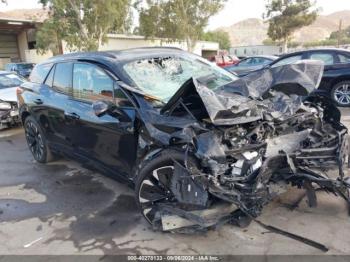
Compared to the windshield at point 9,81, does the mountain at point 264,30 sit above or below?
above

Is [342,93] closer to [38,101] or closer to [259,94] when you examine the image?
[259,94]

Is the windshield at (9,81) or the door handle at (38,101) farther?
the windshield at (9,81)

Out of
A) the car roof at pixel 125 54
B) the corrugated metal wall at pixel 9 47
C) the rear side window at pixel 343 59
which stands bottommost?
the rear side window at pixel 343 59

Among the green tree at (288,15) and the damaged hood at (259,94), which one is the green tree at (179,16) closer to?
the green tree at (288,15)

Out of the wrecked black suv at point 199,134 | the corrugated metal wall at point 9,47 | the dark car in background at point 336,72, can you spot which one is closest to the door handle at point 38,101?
the wrecked black suv at point 199,134

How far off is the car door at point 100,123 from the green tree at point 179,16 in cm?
2329

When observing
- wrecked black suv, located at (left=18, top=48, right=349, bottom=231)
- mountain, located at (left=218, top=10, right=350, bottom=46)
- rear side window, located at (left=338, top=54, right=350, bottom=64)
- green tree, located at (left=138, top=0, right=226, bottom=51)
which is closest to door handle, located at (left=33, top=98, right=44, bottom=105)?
wrecked black suv, located at (left=18, top=48, right=349, bottom=231)

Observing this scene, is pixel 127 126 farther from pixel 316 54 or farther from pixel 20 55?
pixel 20 55

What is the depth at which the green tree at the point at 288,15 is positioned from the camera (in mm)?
37500

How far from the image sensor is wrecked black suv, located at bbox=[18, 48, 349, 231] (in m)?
2.87

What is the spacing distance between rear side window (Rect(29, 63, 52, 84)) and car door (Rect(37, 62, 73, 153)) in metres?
0.15

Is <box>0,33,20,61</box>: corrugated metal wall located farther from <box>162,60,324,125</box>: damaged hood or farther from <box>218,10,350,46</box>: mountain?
<box>218,10,350,46</box>: mountain

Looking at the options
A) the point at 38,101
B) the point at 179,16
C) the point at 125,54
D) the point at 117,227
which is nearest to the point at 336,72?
the point at 125,54

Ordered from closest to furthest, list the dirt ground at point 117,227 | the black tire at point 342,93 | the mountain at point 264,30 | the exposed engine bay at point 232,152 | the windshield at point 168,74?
the exposed engine bay at point 232,152
the dirt ground at point 117,227
the windshield at point 168,74
the black tire at point 342,93
the mountain at point 264,30
